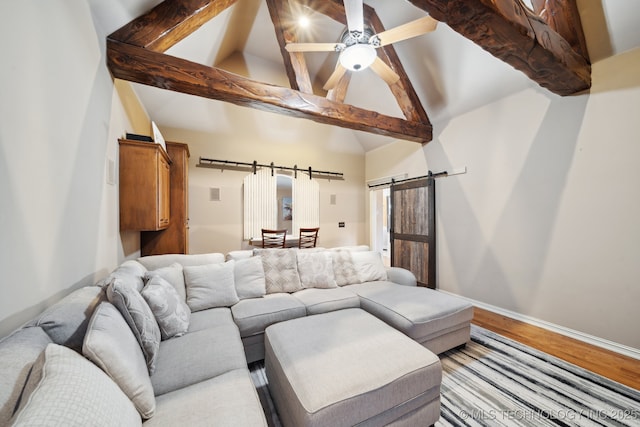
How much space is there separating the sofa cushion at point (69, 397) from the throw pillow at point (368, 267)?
2.34m

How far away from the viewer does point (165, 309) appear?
158 cm

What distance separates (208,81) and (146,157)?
0.98m

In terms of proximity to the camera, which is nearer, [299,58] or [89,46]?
[89,46]

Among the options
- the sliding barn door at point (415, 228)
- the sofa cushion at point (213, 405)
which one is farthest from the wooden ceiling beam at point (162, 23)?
the sliding barn door at point (415, 228)

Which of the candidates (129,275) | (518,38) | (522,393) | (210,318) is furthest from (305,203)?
(522,393)

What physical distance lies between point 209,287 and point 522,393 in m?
2.56

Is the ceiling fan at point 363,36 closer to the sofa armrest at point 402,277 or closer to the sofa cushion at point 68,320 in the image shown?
the sofa armrest at point 402,277

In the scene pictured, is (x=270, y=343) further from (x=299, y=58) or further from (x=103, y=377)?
(x=299, y=58)

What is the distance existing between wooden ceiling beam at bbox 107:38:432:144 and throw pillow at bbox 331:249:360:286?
1.80m

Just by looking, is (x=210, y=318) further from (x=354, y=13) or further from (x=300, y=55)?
(x=300, y=55)

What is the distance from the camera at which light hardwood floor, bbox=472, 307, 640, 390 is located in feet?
5.91

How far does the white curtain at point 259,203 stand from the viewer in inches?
176

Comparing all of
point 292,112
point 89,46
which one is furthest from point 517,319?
point 89,46

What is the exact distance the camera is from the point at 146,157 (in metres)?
2.26
